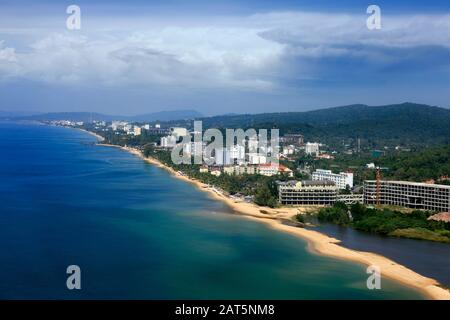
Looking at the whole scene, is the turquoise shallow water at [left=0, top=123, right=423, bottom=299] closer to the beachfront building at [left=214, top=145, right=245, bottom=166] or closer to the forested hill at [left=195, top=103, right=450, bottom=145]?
the beachfront building at [left=214, top=145, right=245, bottom=166]

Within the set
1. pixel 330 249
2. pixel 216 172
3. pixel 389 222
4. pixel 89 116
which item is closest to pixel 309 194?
pixel 389 222

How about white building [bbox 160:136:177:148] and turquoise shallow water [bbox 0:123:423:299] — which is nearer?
turquoise shallow water [bbox 0:123:423:299]

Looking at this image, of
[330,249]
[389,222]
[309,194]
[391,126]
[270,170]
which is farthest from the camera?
[391,126]

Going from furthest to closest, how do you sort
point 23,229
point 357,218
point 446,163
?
point 446,163
point 357,218
point 23,229

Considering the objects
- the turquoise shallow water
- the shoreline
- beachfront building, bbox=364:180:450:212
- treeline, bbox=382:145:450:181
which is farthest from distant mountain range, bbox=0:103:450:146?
the turquoise shallow water

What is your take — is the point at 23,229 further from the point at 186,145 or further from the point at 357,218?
the point at 186,145

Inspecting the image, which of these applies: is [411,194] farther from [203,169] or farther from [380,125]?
[380,125]

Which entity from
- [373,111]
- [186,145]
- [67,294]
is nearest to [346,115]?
[373,111]
